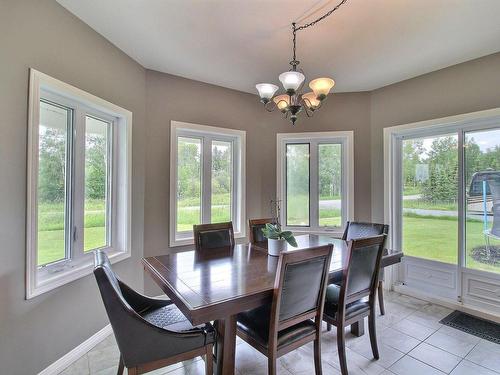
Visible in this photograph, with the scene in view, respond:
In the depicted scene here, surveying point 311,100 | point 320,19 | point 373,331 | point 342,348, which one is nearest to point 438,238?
point 373,331

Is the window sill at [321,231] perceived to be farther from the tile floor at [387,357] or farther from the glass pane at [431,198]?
the tile floor at [387,357]

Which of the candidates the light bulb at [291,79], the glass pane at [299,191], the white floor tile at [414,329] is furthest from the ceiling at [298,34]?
the white floor tile at [414,329]

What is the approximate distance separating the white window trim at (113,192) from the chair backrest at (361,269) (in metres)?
2.16

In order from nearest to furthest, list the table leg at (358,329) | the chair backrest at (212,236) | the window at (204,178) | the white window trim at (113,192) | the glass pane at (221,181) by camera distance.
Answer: the white window trim at (113,192) < the table leg at (358,329) < the chair backrest at (212,236) < the window at (204,178) < the glass pane at (221,181)

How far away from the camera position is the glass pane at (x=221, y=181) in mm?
3750

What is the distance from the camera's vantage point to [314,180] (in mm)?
4059

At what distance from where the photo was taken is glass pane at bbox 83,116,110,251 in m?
2.47

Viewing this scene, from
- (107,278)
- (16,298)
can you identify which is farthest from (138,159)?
(107,278)

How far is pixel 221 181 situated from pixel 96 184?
5.42ft

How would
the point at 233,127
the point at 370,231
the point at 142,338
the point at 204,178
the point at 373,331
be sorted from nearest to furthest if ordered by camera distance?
the point at 142,338 < the point at 373,331 < the point at 370,231 < the point at 204,178 < the point at 233,127

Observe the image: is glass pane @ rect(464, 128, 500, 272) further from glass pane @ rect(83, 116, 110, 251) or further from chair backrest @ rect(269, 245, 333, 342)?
glass pane @ rect(83, 116, 110, 251)

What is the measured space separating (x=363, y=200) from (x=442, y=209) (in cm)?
94

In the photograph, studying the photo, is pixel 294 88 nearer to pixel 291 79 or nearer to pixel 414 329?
pixel 291 79

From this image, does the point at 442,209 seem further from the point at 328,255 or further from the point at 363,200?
the point at 328,255
